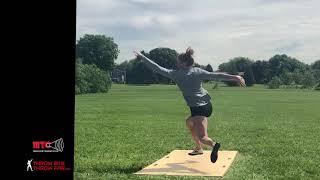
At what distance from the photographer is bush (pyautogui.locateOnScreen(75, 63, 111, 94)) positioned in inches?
541

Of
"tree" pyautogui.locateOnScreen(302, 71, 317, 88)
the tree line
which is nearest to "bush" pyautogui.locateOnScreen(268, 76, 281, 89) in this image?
the tree line

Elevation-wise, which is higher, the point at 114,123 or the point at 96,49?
the point at 96,49

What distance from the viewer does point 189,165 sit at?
33.3 feet

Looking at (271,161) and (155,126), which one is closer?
(271,161)

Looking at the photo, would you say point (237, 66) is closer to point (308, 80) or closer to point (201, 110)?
point (201, 110)

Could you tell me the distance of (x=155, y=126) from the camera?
58.2 feet

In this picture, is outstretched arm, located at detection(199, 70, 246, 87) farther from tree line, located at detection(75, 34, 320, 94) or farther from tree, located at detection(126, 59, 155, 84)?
tree, located at detection(126, 59, 155, 84)

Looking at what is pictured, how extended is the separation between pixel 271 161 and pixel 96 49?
469cm

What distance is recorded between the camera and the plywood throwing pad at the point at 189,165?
9492 millimetres

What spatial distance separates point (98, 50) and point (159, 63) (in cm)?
229
